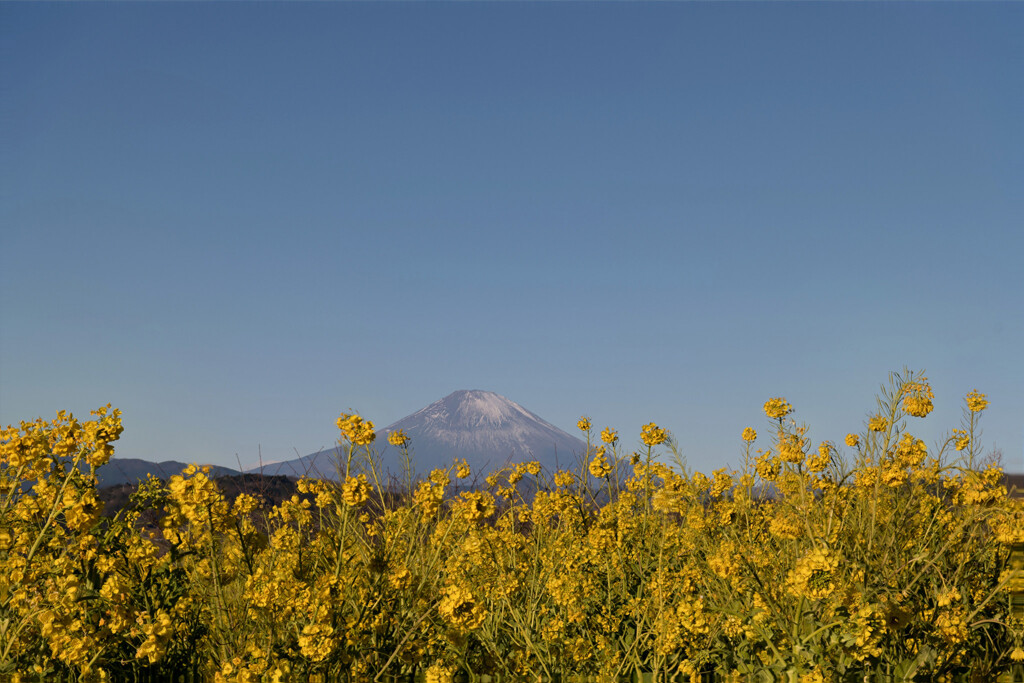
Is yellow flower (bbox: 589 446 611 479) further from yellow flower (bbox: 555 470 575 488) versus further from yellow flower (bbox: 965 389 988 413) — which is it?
yellow flower (bbox: 965 389 988 413)

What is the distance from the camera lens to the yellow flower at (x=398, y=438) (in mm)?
4918

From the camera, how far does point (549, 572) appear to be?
4668 mm

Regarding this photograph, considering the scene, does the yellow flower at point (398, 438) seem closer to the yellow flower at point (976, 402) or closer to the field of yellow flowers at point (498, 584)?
the field of yellow flowers at point (498, 584)

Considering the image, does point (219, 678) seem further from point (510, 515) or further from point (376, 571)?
point (510, 515)

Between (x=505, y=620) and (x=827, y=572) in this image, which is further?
(x=505, y=620)

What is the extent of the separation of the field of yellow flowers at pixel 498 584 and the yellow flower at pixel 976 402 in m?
0.02

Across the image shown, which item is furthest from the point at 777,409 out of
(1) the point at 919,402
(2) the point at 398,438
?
(2) the point at 398,438

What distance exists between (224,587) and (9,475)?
1581mm

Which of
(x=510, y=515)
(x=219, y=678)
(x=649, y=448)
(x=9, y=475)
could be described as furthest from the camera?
(x=510, y=515)

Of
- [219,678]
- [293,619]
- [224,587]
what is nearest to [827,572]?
[293,619]

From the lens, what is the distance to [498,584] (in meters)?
4.52

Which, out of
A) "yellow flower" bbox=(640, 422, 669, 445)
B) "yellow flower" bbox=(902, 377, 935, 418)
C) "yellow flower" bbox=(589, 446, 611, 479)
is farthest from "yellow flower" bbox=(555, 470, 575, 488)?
"yellow flower" bbox=(902, 377, 935, 418)

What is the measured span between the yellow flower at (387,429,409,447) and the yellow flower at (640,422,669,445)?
1597 millimetres

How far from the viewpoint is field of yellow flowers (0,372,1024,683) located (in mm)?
3145
